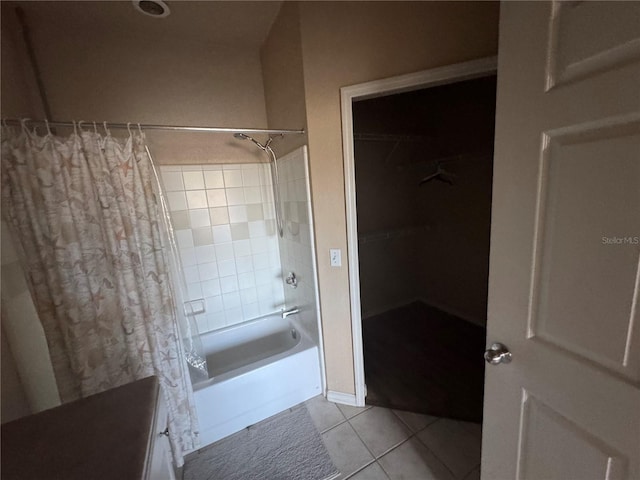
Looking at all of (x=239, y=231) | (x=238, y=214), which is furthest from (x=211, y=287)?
(x=238, y=214)

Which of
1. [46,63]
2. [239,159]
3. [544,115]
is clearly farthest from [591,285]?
[46,63]

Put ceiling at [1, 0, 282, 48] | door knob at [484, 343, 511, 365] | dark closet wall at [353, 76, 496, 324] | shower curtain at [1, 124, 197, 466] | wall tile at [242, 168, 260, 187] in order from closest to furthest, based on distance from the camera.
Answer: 1. door knob at [484, 343, 511, 365]
2. shower curtain at [1, 124, 197, 466]
3. ceiling at [1, 0, 282, 48]
4. wall tile at [242, 168, 260, 187]
5. dark closet wall at [353, 76, 496, 324]

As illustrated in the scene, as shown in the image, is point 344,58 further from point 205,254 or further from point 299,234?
point 205,254

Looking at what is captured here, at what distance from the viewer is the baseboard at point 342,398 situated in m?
1.84

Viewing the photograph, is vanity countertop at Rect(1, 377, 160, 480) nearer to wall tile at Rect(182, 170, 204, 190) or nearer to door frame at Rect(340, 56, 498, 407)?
door frame at Rect(340, 56, 498, 407)

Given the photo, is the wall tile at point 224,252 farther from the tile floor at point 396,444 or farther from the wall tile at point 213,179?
the tile floor at point 396,444

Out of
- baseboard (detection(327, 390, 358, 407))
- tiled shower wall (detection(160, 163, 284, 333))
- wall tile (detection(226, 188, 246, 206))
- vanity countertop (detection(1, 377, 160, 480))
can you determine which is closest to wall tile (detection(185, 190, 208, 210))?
tiled shower wall (detection(160, 163, 284, 333))

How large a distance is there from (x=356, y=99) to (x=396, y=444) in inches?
79.6

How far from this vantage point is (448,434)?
156 cm

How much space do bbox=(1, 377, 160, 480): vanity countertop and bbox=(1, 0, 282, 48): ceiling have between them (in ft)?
6.62

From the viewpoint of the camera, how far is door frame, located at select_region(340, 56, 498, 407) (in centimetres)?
119

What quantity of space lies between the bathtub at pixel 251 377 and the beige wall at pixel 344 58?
0.26 metres

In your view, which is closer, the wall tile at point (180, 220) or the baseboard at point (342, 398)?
the baseboard at point (342, 398)

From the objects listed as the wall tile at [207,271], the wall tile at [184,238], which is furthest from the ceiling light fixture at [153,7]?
the wall tile at [207,271]
